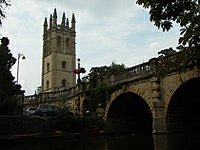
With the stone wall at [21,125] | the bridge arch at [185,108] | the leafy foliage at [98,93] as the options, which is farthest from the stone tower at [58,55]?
the bridge arch at [185,108]

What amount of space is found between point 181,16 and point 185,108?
55.8 ft

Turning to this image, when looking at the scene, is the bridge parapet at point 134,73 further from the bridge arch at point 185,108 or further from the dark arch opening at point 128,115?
the bridge arch at point 185,108

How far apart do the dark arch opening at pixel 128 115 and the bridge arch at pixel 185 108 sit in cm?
661

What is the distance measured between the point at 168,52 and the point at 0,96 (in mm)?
16924

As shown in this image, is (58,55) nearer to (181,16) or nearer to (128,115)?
(128,115)

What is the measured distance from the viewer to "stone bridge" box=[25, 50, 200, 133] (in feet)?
82.4

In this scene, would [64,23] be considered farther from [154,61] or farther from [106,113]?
[154,61]

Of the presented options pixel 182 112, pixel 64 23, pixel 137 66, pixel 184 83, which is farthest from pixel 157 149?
pixel 64 23

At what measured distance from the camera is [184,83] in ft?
78.9

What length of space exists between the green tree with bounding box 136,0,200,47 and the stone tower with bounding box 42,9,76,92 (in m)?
74.0

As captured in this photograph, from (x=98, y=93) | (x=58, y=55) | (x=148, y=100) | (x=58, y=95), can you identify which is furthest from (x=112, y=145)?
(x=58, y=55)

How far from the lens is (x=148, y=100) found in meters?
27.7

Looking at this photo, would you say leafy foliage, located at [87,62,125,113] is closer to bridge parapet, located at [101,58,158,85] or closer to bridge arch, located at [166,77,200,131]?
bridge parapet, located at [101,58,158,85]

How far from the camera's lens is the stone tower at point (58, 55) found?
86.5m
